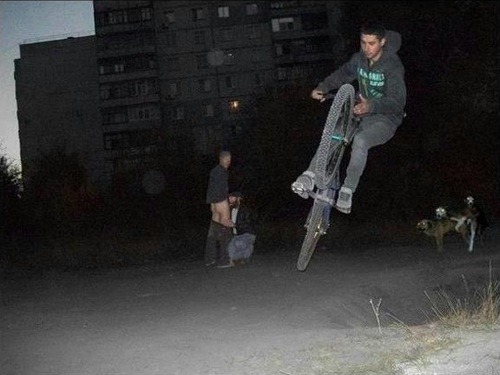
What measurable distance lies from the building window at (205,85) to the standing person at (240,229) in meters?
51.0

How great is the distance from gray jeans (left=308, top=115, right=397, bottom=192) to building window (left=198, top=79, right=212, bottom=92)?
2200 inches

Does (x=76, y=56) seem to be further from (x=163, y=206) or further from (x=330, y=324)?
(x=330, y=324)

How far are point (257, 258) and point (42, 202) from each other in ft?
64.3

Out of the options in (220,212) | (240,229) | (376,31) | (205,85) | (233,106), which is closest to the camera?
(376,31)

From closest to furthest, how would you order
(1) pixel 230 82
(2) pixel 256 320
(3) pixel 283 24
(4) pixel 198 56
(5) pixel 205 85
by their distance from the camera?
(2) pixel 256 320
(3) pixel 283 24
(1) pixel 230 82
(5) pixel 205 85
(4) pixel 198 56

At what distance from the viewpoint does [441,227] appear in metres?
12.1

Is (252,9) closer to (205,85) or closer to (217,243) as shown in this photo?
(205,85)

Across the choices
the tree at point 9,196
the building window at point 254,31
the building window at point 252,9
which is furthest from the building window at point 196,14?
the tree at point 9,196

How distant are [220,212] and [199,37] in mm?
53356

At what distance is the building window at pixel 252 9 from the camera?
60312mm

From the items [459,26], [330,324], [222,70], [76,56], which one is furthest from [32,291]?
[76,56]

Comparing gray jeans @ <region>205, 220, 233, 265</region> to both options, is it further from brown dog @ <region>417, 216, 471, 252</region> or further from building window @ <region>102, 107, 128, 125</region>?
building window @ <region>102, 107, 128, 125</region>

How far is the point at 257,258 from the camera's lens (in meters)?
12.6

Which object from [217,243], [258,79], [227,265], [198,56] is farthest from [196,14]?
[227,265]
